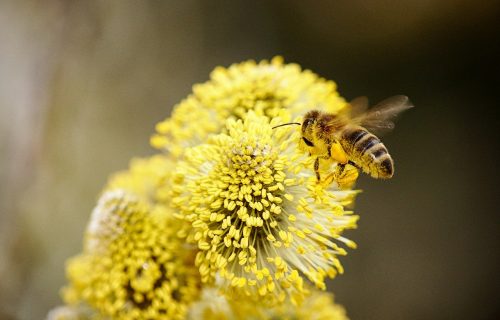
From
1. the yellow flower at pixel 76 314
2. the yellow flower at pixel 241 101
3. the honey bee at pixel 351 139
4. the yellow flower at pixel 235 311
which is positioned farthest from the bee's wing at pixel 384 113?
the yellow flower at pixel 76 314

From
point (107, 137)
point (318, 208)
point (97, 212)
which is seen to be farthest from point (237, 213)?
point (107, 137)

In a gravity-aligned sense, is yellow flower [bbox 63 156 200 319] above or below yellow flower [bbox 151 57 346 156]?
below

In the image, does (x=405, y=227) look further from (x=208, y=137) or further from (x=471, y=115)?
(x=208, y=137)

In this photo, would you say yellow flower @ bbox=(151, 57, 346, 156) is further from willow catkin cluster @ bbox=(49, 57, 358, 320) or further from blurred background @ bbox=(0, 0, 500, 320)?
blurred background @ bbox=(0, 0, 500, 320)

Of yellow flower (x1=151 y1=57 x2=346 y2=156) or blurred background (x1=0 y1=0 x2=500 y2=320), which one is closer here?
yellow flower (x1=151 y1=57 x2=346 y2=156)

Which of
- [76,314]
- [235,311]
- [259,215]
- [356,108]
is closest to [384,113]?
[356,108]

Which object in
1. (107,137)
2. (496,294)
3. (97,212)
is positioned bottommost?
(97,212)

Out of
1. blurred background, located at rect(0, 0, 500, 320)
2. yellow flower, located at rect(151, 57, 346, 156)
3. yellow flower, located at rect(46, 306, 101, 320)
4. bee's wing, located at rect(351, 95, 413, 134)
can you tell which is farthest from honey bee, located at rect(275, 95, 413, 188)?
blurred background, located at rect(0, 0, 500, 320)
